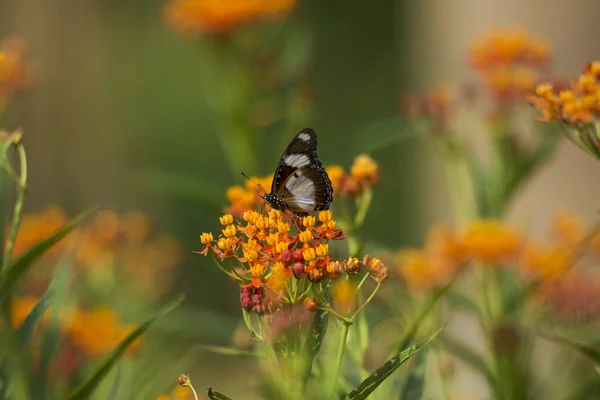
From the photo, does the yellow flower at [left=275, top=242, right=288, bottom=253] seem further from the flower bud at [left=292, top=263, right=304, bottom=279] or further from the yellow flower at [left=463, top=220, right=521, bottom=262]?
the yellow flower at [left=463, top=220, right=521, bottom=262]

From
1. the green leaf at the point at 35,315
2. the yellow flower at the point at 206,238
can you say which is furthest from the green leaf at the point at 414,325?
the green leaf at the point at 35,315

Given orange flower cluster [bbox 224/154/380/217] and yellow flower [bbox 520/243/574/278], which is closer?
orange flower cluster [bbox 224/154/380/217]

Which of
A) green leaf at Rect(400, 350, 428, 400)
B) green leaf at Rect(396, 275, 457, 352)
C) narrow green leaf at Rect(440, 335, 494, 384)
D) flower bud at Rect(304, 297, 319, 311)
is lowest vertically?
narrow green leaf at Rect(440, 335, 494, 384)

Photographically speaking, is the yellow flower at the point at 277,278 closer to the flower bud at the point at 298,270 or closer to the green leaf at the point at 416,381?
the flower bud at the point at 298,270

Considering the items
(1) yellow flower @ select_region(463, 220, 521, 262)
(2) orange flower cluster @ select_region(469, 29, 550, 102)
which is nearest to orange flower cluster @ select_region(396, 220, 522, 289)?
(1) yellow flower @ select_region(463, 220, 521, 262)

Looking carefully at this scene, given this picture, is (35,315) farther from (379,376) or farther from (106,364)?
(379,376)

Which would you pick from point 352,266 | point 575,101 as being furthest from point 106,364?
point 575,101

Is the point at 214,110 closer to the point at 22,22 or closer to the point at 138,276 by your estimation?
the point at 138,276
